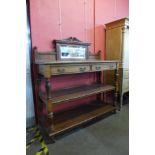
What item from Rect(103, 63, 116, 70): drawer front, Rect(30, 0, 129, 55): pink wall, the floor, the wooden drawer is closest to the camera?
the floor

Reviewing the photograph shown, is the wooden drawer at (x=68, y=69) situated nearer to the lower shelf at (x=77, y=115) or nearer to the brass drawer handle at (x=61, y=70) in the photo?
the brass drawer handle at (x=61, y=70)

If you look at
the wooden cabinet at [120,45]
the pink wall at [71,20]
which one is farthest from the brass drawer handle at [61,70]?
the wooden cabinet at [120,45]

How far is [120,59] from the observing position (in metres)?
2.57

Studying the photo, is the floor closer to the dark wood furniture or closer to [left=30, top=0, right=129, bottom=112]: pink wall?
the dark wood furniture

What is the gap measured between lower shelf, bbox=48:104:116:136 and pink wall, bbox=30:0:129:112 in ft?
1.66

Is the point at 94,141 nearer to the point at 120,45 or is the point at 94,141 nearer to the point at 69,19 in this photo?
the point at 120,45

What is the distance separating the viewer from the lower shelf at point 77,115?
5.83ft

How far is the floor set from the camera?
1.47 metres

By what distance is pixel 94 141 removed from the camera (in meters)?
1.64

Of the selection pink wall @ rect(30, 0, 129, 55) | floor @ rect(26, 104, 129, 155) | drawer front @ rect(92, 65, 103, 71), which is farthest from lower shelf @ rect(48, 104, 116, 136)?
pink wall @ rect(30, 0, 129, 55)

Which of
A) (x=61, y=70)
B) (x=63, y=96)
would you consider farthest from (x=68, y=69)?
(x=63, y=96)
